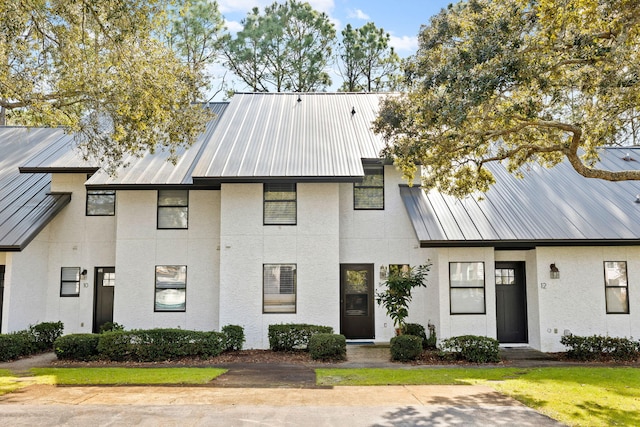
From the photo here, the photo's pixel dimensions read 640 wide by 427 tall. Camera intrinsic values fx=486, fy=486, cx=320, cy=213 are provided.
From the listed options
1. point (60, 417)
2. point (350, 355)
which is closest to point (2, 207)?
point (60, 417)

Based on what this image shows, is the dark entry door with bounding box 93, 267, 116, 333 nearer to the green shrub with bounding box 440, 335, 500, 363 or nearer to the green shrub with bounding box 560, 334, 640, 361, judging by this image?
the green shrub with bounding box 440, 335, 500, 363

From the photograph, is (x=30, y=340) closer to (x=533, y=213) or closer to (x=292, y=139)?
(x=292, y=139)

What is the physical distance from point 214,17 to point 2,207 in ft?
62.7

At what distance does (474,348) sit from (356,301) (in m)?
4.13

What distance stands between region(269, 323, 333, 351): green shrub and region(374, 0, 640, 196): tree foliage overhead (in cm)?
517

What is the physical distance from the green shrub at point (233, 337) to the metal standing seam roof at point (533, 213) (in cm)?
575

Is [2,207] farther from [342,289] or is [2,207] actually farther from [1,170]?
[342,289]

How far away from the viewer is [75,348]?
40.4ft

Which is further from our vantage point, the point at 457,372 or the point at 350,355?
the point at 350,355

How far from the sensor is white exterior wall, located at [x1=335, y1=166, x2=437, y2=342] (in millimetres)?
15266

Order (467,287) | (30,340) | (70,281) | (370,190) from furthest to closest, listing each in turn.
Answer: (70,281) < (370,190) < (467,287) < (30,340)

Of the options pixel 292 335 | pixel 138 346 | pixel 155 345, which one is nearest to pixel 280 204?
pixel 292 335

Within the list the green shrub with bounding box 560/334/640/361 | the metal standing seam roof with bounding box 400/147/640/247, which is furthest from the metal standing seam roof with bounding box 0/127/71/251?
the green shrub with bounding box 560/334/640/361

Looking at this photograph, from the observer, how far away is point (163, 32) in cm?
1181
